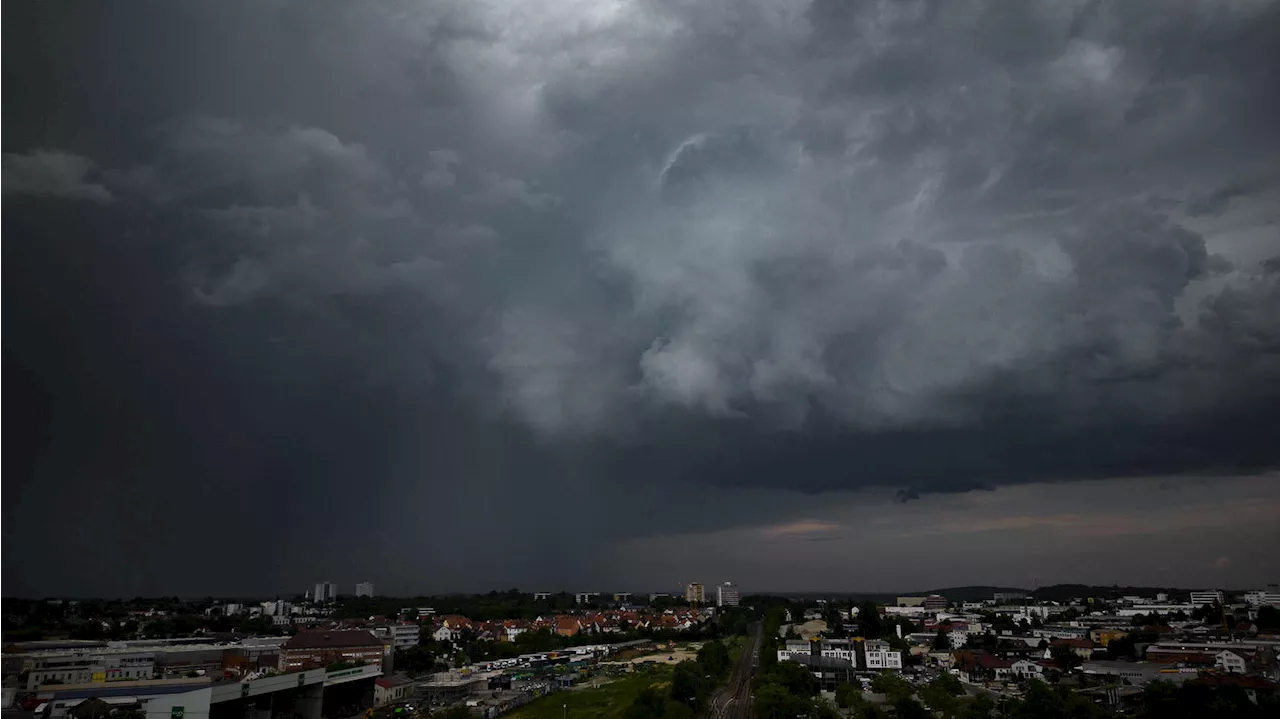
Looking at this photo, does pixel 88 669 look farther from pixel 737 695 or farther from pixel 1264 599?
pixel 1264 599

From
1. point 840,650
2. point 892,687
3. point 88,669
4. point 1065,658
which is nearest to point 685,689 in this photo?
point 892,687

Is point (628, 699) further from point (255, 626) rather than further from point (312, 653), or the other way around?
point (255, 626)

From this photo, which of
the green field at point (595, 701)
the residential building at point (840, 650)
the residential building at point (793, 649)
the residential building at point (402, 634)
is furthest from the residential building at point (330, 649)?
the residential building at point (840, 650)

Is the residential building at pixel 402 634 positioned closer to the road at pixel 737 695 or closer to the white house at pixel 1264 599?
the road at pixel 737 695

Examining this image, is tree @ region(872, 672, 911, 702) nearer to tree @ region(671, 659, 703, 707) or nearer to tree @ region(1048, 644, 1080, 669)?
tree @ region(671, 659, 703, 707)

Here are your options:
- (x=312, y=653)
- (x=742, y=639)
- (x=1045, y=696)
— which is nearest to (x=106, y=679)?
(x=312, y=653)

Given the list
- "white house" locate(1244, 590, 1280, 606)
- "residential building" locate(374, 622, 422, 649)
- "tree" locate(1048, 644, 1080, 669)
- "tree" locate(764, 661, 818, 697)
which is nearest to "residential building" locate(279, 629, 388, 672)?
"residential building" locate(374, 622, 422, 649)
